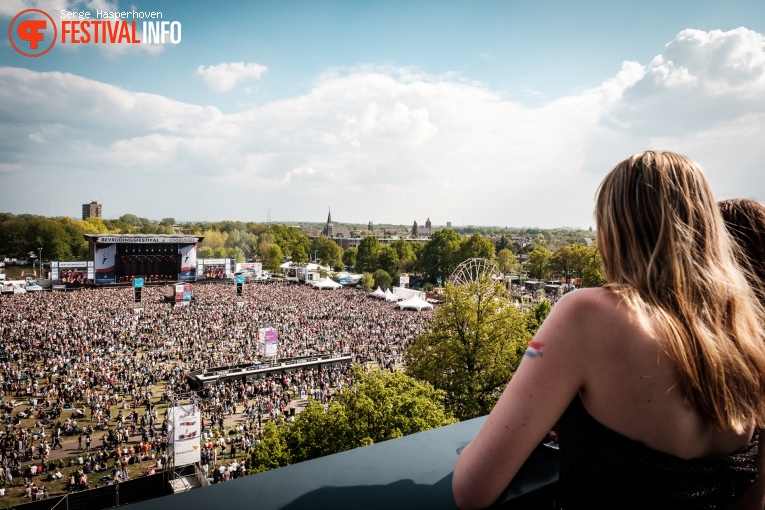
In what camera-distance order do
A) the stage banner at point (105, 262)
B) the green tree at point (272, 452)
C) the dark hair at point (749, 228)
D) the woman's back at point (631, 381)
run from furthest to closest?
the stage banner at point (105, 262)
the green tree at point (272, 452)
the dark hair at point (749, 228)
the woman's back at point (631, 381)

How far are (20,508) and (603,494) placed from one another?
1275 centimetres

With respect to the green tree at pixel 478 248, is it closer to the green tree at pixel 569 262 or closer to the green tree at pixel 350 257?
the green tree at pixel 569 262

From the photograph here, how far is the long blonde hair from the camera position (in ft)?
3.19

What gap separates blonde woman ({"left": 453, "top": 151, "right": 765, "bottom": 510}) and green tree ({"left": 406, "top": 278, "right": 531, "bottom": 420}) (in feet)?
40.1

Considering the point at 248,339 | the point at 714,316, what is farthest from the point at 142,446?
the point at 714,316

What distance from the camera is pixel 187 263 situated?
197ft

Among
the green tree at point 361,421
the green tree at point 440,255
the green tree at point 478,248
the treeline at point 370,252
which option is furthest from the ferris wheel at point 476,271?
the green tree at point 440,255

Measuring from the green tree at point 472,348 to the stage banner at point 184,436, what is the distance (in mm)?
6221

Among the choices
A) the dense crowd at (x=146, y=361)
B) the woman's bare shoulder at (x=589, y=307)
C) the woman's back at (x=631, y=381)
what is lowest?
the dense crowd at (x=146, y=361)

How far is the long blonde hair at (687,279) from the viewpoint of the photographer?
3.19ft

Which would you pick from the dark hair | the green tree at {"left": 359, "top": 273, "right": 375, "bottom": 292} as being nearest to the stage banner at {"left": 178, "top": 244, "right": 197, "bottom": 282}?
the green tree at {"left": 359, "top": 273, "right": 375, "bottom": 292}

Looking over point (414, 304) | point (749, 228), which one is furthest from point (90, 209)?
point (749, 228)

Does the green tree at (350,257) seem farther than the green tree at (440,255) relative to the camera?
Yes

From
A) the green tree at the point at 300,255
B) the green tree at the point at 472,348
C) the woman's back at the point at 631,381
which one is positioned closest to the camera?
the woman's back at the point at 631,381
